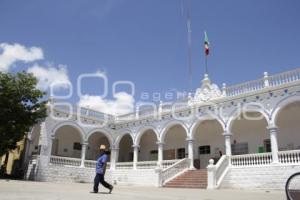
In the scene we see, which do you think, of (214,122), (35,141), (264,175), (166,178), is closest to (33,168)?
(35,141)

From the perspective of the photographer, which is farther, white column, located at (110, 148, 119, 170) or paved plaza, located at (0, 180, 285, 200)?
white column, located at (110, 148, 119, 170)

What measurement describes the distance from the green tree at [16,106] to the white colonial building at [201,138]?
10.2 feet

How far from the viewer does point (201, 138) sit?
21.5m

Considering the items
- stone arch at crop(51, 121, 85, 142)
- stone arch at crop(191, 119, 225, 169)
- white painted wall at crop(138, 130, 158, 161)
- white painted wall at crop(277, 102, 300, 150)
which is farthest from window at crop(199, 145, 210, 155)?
stone arch at crop(51, 121, 85, 142)

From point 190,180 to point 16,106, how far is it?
10404 millimetres

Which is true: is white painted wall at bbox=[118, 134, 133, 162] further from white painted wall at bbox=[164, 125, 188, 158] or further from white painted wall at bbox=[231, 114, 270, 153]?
white painted wall at bbox=[231, 114, 270, 153]

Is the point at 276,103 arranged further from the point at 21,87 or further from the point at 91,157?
the point at 91,157

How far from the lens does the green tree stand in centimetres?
Result: 1591

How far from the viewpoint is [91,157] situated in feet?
82.5

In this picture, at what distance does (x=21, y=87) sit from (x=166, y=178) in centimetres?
965

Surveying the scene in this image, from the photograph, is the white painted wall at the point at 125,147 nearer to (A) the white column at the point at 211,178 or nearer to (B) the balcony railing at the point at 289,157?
(A) the white column at the point at 211,178

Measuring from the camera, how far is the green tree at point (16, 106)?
15914 millimetres

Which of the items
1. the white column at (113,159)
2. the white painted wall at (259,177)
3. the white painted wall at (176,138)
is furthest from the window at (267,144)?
the white column at (113,159)

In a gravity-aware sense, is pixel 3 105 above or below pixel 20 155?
above
